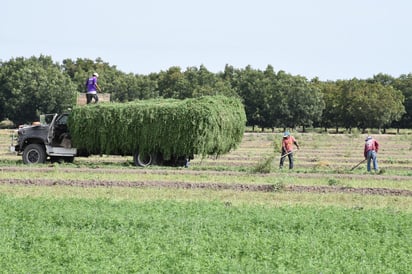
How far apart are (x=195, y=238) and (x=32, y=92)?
83914mm

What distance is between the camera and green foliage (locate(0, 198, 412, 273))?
10.7 metres

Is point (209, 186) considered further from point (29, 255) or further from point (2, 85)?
point (2, 85)

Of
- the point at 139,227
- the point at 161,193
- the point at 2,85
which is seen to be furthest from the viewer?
the point at 2,85

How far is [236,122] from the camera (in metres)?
29.0

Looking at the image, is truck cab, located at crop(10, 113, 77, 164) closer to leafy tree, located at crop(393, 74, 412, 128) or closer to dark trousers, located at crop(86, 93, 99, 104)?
dark trousers, located at crop(86, 93, 99, 104)

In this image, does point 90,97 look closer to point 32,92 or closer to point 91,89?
point 91,89

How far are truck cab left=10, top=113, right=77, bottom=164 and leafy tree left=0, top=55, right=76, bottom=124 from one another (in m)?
55.7

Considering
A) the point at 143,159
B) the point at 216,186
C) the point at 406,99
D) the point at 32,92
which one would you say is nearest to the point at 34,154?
the point at 143,159

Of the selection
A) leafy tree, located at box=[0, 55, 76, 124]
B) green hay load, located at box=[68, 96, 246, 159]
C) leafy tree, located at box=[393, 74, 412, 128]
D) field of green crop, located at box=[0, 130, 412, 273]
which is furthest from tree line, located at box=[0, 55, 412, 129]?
field of green crop, located at box=[0, 130, 412, 273]

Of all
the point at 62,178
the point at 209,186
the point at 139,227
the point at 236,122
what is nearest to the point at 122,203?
the point at 139,227

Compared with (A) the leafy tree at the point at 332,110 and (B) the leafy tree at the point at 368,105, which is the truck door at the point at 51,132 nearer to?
(B) the leafy tree at the point at 368,105

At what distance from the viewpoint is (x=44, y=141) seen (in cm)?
2869

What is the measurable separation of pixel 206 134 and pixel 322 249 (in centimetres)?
1577

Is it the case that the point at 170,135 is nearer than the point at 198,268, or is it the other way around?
the point at 198,268
